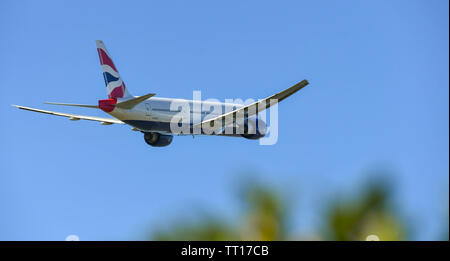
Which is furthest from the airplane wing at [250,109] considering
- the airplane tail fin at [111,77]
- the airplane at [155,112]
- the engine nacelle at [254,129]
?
the airplane tail fin at [111,77]

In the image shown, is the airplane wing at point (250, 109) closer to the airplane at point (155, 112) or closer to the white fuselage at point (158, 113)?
the airplane at point (155, 112)

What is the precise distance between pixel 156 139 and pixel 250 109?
7492mm

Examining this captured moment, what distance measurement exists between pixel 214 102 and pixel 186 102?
11.8ft

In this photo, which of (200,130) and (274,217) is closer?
(274,217)

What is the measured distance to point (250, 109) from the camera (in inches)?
1730

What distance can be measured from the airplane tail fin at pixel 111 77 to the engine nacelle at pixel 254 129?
33.8 ft

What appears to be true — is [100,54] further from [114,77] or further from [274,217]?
[274,217]

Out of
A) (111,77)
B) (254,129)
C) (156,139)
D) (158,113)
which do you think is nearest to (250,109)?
(158,113)

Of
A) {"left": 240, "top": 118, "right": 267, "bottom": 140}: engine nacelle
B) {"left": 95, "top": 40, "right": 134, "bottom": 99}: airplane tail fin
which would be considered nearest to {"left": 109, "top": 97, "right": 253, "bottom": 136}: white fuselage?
{"left": 95, "top": 40, "right": 134, "bottom": 99}: airplane tail fin

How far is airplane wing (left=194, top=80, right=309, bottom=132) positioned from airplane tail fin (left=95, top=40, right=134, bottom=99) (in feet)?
19.1

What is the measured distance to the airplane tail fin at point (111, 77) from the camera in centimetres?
4519
